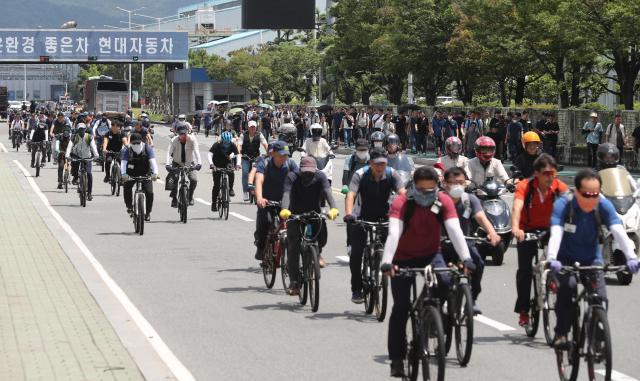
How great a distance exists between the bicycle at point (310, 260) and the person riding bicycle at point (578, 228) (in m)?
3.78

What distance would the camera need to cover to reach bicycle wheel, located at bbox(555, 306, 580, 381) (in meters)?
8.89

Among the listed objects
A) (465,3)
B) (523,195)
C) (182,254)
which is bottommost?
(182,254)

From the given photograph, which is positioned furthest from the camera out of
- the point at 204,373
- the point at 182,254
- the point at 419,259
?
the point at 182,254

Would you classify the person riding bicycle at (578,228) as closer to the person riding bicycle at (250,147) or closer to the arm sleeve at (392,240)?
the arm sleeve at (392,240)

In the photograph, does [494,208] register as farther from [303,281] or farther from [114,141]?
[114,141]

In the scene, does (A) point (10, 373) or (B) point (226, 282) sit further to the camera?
(B) point (226, 282)

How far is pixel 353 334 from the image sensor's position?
1167 centimetres

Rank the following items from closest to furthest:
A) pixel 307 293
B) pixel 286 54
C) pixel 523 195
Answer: pixel 523 195, pixel 307 293, pixel 286 54

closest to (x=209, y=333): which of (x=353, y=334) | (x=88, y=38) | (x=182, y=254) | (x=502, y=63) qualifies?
(x=353, y=334)

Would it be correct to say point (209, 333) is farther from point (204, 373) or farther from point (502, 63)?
point (502, 63)

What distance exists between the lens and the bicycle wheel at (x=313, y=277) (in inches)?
501

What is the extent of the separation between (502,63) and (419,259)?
44307mm

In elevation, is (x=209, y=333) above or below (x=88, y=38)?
below

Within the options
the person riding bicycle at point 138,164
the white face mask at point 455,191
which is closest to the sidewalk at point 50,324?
the person riding bicycle at point 138,164
